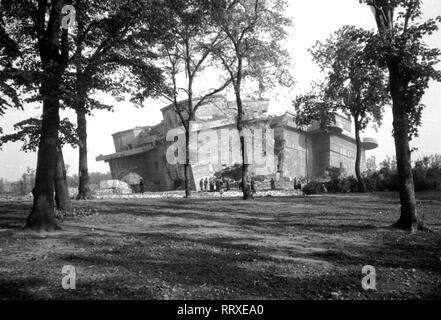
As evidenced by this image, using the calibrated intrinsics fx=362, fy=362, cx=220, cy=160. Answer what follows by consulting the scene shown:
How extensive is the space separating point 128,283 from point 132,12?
37.6 feet

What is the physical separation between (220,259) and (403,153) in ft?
24.9

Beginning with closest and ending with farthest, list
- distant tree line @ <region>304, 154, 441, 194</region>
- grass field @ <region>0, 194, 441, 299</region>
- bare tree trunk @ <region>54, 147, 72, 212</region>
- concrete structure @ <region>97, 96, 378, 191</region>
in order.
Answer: grass field @ <region>0, 194, 441, 299</region>
bare tree trunk @ <region>54, 147, 72, 212</region>
distant tree line @ <region>304, 154, 441, 194</region>
concrete structure @ <region>97, 96, 378, 191</region>

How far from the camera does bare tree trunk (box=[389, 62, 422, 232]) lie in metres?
11.9

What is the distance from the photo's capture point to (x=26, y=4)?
12.6 metres

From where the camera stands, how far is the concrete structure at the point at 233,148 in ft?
150

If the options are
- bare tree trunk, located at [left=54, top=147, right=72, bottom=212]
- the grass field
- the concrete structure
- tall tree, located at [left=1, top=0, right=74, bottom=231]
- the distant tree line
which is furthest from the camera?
the concrete structure

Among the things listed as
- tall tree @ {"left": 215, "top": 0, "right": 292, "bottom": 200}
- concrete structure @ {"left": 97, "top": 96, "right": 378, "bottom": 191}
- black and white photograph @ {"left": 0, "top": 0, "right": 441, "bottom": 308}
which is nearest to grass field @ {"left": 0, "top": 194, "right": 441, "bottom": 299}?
black and white photograph @ {"left": 0, "top": 0, "right": 441, "bottom": 308}

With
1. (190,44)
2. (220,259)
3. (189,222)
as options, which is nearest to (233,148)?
(190,44)

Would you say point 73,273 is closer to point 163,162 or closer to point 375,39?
point 375,39

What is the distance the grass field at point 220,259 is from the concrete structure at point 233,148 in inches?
1173

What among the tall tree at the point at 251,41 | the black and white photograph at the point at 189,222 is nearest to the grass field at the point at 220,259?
the black and white photograph at the point at 189,222

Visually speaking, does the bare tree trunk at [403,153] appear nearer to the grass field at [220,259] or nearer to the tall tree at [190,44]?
the grass field at [220,259]

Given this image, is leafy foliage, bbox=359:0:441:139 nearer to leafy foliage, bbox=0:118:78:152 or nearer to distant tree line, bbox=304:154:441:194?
leafy foliage, bbox=0:118:78:152
